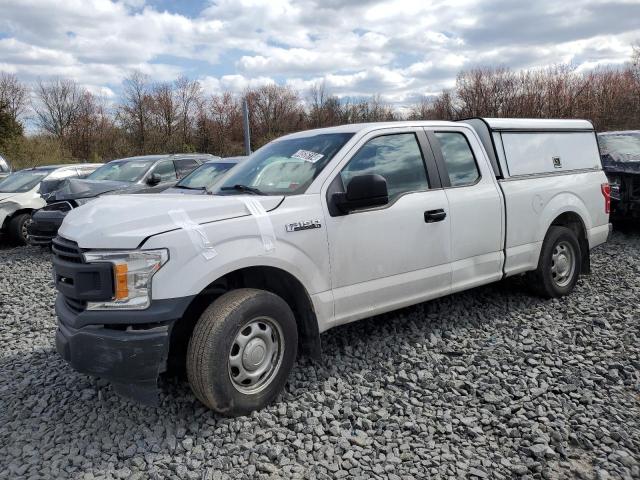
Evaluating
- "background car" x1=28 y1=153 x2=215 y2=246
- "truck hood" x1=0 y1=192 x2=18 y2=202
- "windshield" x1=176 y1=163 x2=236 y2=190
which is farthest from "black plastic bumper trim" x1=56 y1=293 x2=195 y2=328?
"truck hood" x1=0 y1=192 x2=18 y2=202

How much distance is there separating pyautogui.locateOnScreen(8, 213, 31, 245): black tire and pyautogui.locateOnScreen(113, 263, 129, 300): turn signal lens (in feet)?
27.8

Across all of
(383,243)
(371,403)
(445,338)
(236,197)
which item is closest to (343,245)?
(383,243)

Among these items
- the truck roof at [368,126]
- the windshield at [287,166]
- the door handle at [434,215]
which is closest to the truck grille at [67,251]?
the windshield at [287,166]

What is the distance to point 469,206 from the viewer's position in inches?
174

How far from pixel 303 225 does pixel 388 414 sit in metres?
1.35

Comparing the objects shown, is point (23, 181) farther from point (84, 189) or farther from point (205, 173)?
point (205, 173)

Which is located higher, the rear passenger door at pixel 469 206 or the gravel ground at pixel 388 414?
the rear passenger door at pixel 469 206

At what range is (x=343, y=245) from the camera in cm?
363

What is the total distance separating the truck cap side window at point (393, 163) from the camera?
3.91m

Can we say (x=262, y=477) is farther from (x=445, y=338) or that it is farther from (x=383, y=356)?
(x=445, y=338)

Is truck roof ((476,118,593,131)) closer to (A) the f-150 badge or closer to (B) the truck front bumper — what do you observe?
(A) the f-150 badge

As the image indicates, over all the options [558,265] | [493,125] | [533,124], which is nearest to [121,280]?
[493,125]

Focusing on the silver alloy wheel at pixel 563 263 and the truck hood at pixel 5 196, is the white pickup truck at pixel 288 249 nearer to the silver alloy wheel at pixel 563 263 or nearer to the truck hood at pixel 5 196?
the silver alloy wheel at pixel 563 263

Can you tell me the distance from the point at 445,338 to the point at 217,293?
2120 mm
